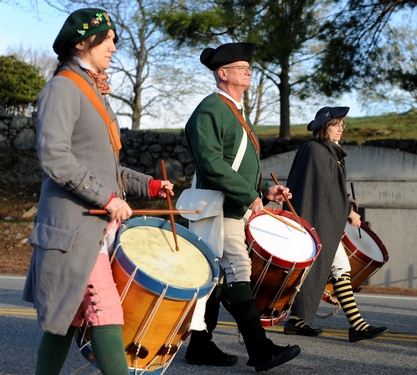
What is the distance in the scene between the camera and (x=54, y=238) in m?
3.38

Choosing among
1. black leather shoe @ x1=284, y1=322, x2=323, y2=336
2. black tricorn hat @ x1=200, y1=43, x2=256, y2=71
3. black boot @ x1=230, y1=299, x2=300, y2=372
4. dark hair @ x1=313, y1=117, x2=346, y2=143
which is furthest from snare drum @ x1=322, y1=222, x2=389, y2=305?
black tricorn hat @ x1=200, y1=43, x2=256, y2=71

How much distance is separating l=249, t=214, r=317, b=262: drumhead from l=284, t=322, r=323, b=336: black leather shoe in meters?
1.38

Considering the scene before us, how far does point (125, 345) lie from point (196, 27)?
42.4 ft

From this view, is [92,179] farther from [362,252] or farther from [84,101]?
[362,252]

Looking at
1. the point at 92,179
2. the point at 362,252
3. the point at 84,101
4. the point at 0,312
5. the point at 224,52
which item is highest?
the point at 224,52

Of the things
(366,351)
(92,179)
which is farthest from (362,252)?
(92,179)

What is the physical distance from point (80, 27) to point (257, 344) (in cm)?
226

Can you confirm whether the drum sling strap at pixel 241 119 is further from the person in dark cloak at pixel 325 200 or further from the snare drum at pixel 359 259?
the snare drum at pixel 359 259

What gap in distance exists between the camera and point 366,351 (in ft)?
18.8

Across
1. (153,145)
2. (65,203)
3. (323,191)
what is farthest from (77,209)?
(153,145)

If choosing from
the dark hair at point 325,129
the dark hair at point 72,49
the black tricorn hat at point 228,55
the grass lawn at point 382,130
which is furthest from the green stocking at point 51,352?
the grass lawn at point 382,130

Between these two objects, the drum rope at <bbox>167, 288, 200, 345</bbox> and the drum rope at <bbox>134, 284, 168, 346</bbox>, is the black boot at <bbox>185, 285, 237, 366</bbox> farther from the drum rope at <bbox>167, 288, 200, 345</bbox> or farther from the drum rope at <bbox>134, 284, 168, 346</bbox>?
the drum rope at <bbox>134, 284, 168, 346</bbox>

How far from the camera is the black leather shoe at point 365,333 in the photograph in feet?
20.0

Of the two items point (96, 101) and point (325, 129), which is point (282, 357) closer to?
point (96, 101)
